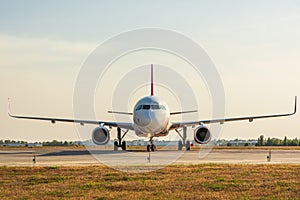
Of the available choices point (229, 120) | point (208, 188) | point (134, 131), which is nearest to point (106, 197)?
point (208, 188)

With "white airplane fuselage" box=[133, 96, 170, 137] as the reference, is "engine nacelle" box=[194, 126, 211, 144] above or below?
below

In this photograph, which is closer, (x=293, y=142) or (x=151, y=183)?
(x=151, y=183)

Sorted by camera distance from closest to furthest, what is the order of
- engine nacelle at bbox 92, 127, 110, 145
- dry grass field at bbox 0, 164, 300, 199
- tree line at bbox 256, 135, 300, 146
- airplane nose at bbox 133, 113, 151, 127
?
1. dry grass field at bbox 0, 164, 300, 199
2. airplane nose at bbox 133, 113, 151, 127
3. engine nacelle at bbox 92, 127, 110, 145
4. tree line at bbox 256, 135, 300, 146

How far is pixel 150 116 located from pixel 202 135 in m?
6.65

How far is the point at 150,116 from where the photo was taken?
43875mm

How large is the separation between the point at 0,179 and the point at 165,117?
2516 centimetres

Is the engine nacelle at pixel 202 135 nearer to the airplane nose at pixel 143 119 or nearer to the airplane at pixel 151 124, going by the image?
the airplane at pixel 151 124

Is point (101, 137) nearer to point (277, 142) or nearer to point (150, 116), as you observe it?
point (150, 116)

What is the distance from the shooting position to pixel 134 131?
49.4 metres

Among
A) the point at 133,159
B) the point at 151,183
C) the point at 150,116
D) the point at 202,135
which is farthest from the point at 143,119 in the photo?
the point at 151,183

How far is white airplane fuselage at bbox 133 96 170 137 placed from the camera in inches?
1730

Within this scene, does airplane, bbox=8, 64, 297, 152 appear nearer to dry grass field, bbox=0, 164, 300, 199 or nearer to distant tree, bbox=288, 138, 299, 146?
dry grass field, bbox=0, 164, 300, 199

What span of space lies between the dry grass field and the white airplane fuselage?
17880mm

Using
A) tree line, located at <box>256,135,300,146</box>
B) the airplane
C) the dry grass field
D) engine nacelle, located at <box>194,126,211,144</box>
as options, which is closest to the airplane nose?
the airplane
